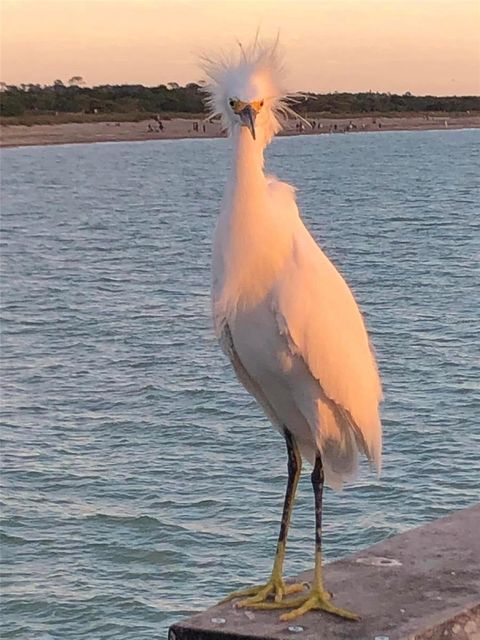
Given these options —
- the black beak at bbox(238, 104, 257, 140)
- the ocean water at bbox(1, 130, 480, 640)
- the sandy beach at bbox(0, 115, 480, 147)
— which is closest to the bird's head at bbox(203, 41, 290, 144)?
the black beak at bbox(238, 104, 257, 140)

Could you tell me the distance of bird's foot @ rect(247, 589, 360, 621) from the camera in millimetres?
3673

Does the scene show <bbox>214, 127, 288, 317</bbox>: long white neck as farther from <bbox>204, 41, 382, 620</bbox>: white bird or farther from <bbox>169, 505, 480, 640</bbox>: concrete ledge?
<bbox>169, 505, 480, 640</bbox>: concrete ledge

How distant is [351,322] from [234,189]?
64cm

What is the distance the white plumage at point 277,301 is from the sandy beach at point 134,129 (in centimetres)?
7381

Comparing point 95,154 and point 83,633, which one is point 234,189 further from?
point 95,154

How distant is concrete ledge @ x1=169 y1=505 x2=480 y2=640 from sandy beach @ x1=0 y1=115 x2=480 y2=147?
7418 centimetres

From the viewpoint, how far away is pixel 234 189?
411 centimetres

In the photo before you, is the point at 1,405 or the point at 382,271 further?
the point at 382,271

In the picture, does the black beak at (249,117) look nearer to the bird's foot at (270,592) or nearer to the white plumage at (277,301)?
the white plumage at (277,301)

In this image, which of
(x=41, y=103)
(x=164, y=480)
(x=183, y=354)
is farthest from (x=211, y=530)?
(x=41, y=103)

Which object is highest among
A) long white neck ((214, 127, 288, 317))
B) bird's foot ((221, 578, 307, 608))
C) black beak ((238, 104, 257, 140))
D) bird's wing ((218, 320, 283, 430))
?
black beak ((238, 104, 257, 140))

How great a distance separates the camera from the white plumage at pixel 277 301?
4.09 m

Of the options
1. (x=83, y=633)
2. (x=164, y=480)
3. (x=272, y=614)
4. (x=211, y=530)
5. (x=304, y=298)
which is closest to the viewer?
(x=272, y=614)

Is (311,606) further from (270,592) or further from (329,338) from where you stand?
(329,338)
